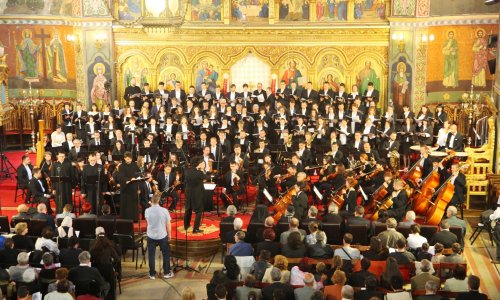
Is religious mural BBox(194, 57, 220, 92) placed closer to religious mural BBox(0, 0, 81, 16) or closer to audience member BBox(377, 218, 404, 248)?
religious mural BBox(0, 0, 81, 16)

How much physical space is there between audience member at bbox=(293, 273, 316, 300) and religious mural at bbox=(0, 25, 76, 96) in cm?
1793

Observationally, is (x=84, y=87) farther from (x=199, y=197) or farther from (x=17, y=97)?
(x=199, y=197)

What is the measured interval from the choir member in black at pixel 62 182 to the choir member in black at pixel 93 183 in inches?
12.4

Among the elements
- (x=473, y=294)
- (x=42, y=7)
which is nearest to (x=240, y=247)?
(x=473, y=294)

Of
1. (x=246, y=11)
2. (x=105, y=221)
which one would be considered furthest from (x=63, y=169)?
(x=246, y=11)

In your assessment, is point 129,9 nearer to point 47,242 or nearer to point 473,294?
point 47,242

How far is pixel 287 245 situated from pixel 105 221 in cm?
363

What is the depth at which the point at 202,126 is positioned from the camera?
65.8ft

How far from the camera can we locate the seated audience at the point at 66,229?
1249 cm

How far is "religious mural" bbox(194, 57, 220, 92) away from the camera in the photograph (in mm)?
25406

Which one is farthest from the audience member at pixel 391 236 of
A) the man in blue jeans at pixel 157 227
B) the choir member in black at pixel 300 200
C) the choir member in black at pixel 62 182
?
the choir member in black at pixel 62 182

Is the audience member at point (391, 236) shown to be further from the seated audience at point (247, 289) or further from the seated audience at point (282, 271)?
the seated audience at point (247, 289)

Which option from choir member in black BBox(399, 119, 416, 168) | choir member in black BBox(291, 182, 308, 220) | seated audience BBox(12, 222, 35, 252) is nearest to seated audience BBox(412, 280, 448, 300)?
choir member in black BBox(291, 182, 308, 220)

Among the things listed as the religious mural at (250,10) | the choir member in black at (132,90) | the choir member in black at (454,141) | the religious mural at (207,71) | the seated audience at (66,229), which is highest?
the religious mural at (250,10)
